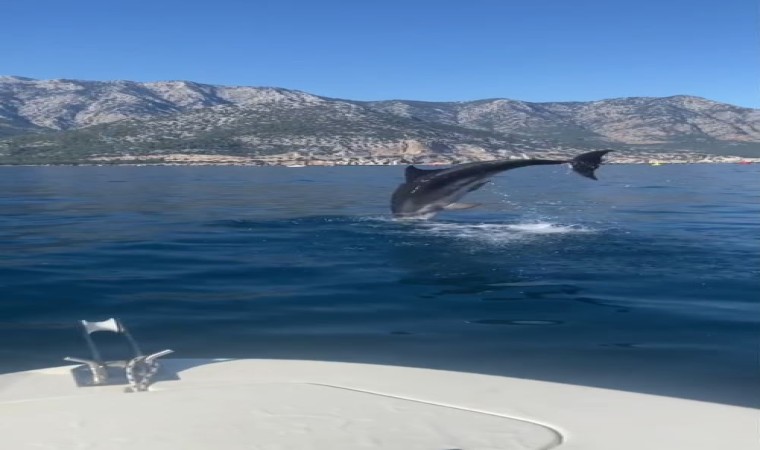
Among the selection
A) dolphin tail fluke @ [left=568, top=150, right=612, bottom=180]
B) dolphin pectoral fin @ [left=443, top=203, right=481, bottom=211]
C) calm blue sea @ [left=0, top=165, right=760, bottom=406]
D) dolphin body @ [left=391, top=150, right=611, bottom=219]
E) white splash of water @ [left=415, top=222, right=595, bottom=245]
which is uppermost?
dolphin tail fluke @ [left=568, top=150, right=612, bottom=180]

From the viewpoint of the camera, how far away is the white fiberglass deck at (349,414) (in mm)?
5320

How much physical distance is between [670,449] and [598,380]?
323 centimetres

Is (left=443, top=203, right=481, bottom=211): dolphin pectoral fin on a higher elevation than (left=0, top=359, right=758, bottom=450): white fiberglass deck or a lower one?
higher

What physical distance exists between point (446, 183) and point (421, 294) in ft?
20.8

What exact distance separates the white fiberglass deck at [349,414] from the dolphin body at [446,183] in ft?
32.2

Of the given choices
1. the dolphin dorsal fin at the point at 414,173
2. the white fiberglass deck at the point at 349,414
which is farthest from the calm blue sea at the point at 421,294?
the white fiberglass deck at the point at 349,414

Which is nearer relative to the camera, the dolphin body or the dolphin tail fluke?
the dolphin tail fluke

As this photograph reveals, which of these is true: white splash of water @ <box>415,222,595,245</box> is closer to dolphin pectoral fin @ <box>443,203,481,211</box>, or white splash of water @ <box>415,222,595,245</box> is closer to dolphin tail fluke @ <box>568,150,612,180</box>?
dolphin pectoral fin @ <box>443,203,481,211</box>

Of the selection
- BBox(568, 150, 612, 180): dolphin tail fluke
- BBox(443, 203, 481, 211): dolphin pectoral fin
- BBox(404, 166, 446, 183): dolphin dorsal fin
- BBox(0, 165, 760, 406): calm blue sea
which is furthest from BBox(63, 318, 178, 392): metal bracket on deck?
BBox(404, 166, 446, 183): dolphin dorsal fin

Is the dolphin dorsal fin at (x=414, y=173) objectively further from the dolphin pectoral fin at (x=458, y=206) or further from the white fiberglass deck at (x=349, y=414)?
the white fiberglass deck at (x=349, y=414)

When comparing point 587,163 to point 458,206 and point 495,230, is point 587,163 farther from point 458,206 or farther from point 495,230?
point 495,230

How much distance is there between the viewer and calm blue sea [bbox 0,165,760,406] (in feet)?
30.5

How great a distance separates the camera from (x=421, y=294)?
41.7ft

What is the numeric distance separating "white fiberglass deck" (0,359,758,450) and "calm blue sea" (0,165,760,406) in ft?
6.72
